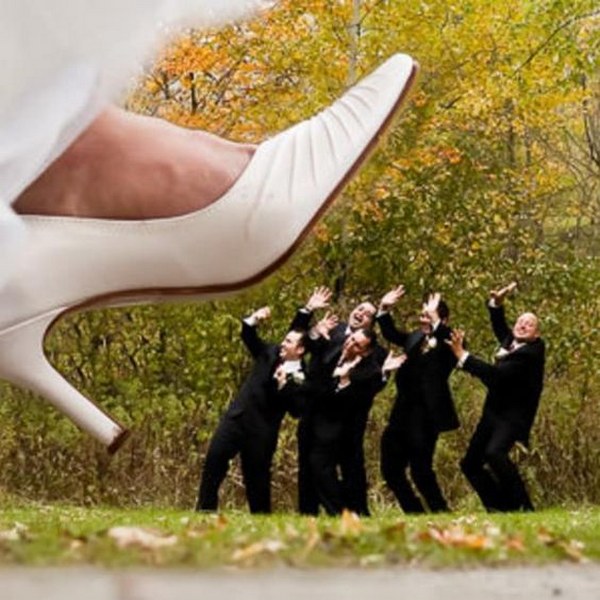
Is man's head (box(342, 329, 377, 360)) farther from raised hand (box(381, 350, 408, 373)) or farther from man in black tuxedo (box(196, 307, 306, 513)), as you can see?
man in black tuxedo (box(196, 307, 306, 513))

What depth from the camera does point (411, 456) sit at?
1523 cm

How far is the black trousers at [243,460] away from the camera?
14938 millimetres

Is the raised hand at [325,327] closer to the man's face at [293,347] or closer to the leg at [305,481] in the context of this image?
the man's face at [293,347]

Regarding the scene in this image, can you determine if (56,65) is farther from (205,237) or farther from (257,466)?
(257,466)

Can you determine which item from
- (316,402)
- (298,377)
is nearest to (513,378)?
(316,402)

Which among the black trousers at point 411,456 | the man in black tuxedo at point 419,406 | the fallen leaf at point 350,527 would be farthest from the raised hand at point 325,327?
the fallen leaf at point 350,527

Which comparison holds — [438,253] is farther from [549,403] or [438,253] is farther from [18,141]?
[18,141]

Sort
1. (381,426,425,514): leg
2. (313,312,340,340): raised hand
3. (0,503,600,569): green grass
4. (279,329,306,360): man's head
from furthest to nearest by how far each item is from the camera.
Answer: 1. (381,426,425,514): leg
2. (279,329,306,360): man's head
3. (313,312,340,340): raised hand
4. (0,503,600,569): green grass

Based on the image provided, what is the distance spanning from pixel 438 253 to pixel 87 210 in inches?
711

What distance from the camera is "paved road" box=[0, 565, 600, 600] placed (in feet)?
9.42

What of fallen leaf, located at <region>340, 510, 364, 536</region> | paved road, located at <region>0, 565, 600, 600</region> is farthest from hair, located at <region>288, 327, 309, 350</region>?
paved road, located at <region>0, 565, 600, 600</region>

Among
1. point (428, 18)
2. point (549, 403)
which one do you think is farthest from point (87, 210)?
point (428, 18)

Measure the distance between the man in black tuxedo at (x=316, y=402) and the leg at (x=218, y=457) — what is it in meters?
0.56

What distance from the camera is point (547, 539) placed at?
496cm
